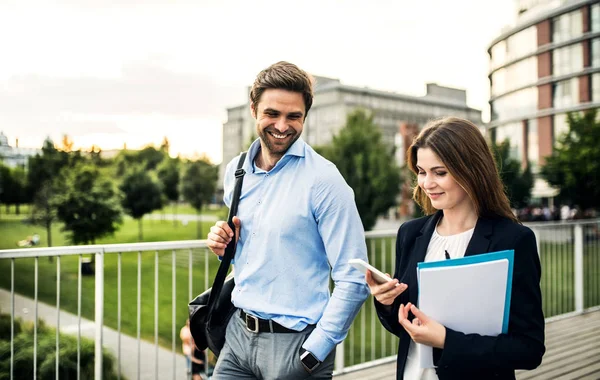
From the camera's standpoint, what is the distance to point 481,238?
4.91ft

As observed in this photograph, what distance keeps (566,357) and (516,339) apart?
10.9 feet

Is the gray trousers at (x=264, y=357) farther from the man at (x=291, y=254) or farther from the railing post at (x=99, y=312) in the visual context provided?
the railing post at (x=99, y=312)

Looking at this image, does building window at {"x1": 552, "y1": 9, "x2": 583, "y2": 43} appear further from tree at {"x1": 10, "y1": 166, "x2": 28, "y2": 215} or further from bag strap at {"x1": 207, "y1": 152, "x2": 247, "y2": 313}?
bag strap at {"x1": 207, "y1": 152, "x2": 247, "y2": 313}

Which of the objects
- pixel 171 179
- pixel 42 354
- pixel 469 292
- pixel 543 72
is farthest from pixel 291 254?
pixel 543 72

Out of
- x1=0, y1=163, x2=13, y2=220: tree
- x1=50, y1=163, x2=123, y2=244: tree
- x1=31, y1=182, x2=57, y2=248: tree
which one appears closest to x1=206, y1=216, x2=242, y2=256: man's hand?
x1=50, y1=163, x2=123, y2=244: tree

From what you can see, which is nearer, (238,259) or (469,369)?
(469,369)

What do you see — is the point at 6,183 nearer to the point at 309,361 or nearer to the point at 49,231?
the point at 49,231

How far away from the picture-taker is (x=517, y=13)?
48.8 m

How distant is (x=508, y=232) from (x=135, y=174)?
2837 centimetres

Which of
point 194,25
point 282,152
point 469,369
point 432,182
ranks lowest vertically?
point 469,369

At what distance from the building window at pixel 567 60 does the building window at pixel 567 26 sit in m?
0.93

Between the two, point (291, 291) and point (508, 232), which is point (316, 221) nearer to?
point (291, 291)

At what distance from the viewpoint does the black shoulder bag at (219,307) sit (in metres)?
1.83

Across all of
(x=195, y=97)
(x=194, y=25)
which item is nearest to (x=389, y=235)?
(x=194, y=25)
